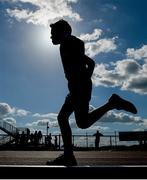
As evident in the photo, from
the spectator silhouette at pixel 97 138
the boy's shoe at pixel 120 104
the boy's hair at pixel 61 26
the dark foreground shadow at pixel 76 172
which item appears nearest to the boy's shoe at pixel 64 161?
the boy's shoe at pixel 120 104

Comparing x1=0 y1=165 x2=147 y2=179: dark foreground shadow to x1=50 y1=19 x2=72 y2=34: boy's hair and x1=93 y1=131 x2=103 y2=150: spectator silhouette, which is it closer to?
x1=50 y1=19 x2=72 y2=34: boy's hair

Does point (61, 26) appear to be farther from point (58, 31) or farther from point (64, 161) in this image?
point (64, 161)

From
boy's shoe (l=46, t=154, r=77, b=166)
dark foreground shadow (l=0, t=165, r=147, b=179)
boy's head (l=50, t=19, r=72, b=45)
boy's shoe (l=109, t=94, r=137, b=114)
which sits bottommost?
dark foreground shadow (l=0, t=165, r=147, b=179)

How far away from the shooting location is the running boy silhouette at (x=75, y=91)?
4777 millimetres

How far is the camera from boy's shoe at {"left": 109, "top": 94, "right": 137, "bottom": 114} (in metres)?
5.08

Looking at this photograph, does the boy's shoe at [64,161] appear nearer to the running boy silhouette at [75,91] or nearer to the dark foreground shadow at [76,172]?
the running boy silhouette at [75,91]

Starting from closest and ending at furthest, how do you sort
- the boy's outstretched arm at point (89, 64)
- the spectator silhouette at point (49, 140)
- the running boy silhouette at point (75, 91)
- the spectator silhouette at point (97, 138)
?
the running boy silhouette at point (75, 91)
the boy's outstretched arm at point (89, 64)
the spectator silhouette at point (97, 138)
the spectator silhouette at point (49, 140)

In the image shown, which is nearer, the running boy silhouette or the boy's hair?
the running boy silhouette

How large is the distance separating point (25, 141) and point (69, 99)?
100 ft

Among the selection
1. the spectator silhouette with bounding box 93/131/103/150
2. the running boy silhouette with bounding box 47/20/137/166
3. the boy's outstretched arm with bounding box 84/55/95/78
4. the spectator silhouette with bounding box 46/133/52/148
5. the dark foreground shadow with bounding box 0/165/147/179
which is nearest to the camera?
the dark foreground shadow with bounding box 0/165/147/179

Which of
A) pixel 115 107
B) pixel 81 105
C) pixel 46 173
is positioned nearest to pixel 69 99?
pixel 81 105

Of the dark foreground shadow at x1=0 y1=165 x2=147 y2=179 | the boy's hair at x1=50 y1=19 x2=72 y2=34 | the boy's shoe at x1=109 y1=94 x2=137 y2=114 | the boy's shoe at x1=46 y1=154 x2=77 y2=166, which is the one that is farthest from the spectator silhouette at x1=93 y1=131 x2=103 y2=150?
the dark foreground shadow at x1=0 y1=165 x2=147 y2=179

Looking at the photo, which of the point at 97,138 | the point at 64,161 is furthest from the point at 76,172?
the point at 97,138

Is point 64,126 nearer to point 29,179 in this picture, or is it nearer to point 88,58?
point 88,58
